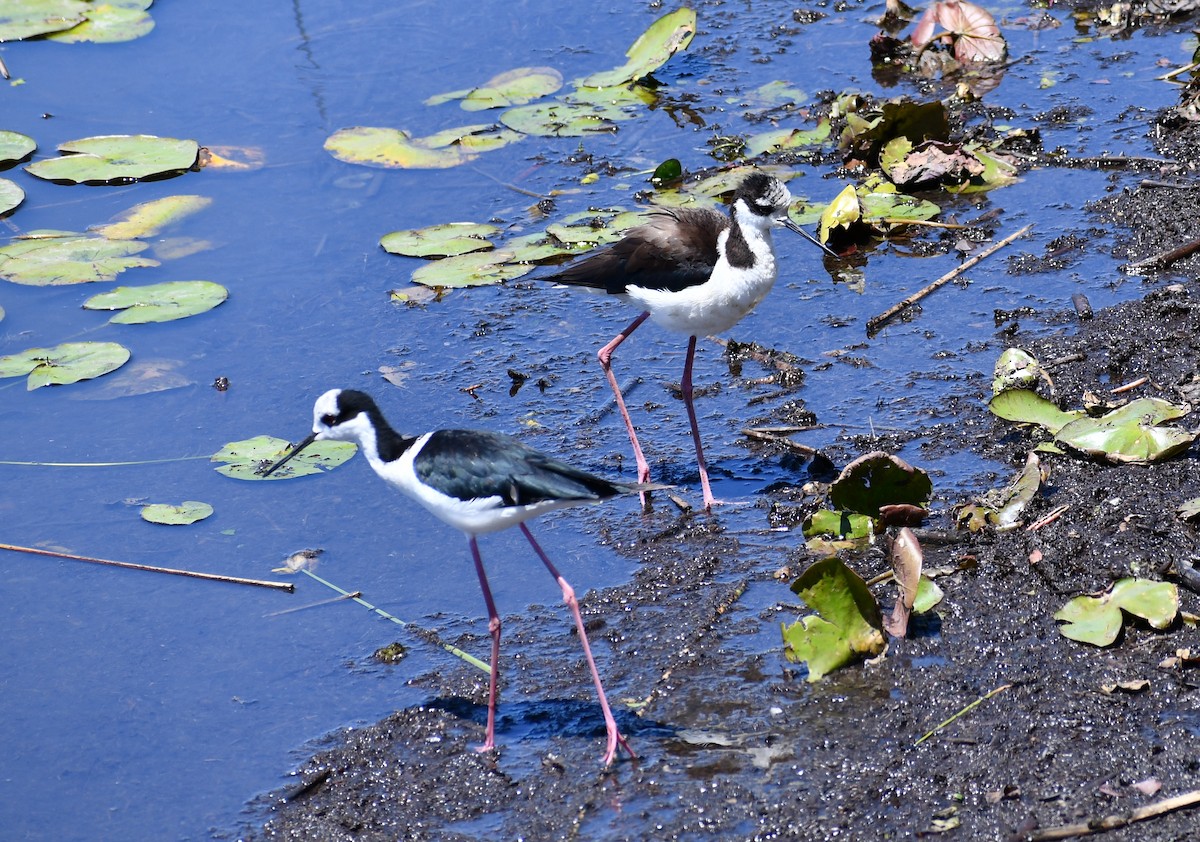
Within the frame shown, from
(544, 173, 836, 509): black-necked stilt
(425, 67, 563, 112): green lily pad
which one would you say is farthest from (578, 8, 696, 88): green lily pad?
(544, 173, 836, 509): black-necked stilt

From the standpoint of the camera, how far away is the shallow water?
15.7ft

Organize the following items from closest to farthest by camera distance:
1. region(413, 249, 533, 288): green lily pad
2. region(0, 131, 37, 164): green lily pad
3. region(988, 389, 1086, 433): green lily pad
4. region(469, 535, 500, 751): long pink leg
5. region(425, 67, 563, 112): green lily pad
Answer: region(469, 535, 500, 751): long pink leg
region(988, 389, 1086, 433): green lily pad
region(413, 249, 533, 288): green lily pad
region(0, 131, 37, 164): green lily pad
region(425, 67, 563, 112): green lily pad

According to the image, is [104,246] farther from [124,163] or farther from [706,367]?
[706,367]

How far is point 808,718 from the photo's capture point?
13.8ft

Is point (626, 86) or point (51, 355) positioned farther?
point (626, 86)

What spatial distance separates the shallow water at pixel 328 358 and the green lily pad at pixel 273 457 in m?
0.08

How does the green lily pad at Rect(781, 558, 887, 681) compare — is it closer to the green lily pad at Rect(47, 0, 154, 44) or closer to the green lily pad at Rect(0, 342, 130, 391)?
the green lily pad at Rect(0, 342, 130, 391)

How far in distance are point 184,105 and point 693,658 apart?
253 inches

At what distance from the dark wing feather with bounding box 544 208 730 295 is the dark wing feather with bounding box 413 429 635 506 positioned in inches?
62.4

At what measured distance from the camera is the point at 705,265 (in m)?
5.69

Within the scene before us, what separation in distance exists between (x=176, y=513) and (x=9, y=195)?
3.34m

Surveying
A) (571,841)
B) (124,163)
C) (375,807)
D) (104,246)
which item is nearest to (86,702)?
(375,807)

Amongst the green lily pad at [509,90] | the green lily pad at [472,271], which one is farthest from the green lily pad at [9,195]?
the green lily pad at [509,90]

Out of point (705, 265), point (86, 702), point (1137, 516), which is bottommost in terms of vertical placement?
point (86, 702)
